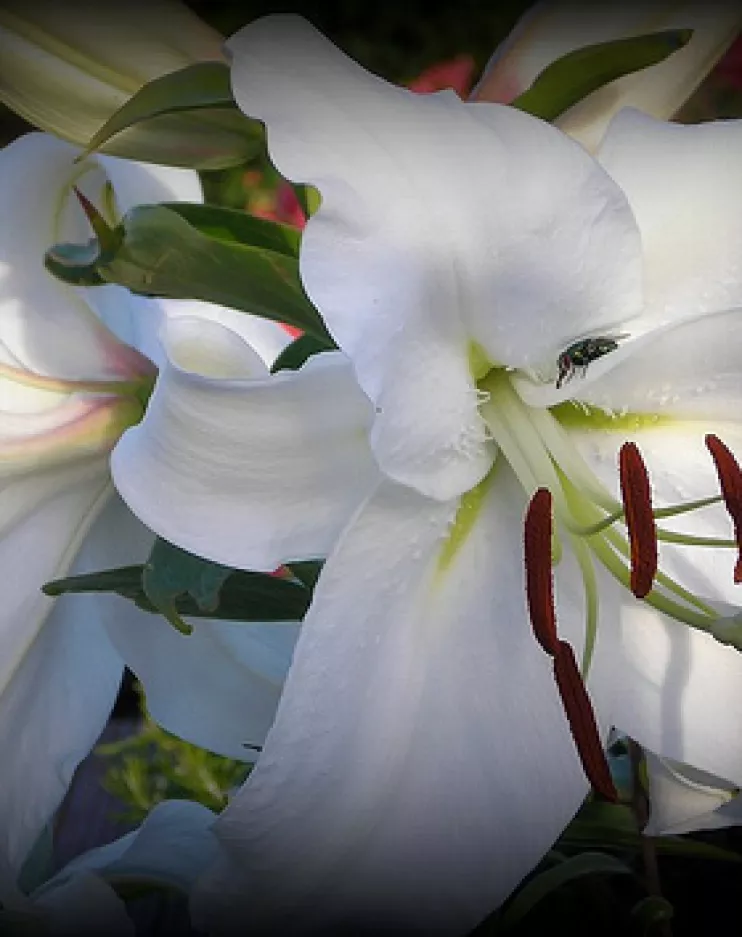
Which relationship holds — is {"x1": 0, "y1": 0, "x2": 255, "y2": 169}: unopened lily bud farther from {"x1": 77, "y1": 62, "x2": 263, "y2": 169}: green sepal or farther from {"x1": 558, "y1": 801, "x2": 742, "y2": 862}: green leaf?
{"x1": 558, "y1": 801, "x2": 742, "y2": 862}: green leaf

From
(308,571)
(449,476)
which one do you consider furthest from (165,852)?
(449,476)

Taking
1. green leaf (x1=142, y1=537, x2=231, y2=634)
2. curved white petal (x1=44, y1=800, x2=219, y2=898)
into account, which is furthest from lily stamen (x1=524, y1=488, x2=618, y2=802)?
curved white petal (x1=44, y1=800, x2=219, y2=898)

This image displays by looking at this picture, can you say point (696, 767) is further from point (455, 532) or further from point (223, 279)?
point (223, 279)

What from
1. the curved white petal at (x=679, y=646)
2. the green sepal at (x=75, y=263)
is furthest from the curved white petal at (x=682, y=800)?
the green sepal at (x=75, y=263)

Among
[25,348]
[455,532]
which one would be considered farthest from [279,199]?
[455,532]

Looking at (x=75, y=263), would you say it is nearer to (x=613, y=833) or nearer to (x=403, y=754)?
(x=403, y=754)

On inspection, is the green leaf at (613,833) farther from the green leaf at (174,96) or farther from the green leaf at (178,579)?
the green leaf at (174,96)
